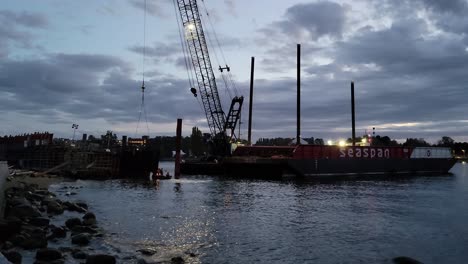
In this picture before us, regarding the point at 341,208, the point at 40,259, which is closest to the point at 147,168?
the point at 341,208

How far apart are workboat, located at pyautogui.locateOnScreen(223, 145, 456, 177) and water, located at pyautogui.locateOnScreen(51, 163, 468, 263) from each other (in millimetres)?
27070

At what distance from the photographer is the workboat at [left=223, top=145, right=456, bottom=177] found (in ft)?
209

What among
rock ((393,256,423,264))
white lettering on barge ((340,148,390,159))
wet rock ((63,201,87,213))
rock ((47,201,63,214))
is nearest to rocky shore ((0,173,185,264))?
rock ((47,201,63,214))

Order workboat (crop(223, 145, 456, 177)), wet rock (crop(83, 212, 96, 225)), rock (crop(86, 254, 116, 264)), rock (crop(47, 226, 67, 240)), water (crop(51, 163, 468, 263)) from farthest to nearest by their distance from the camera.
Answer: workboat (crop(223, 145, 456, 177)), wet rock (crop(83, 212, 96, 225)), rock (crop(47, 226, 67, 240)), water (crop(51, 163, 468, 263)), rock (crop(86, 254, 116, 264))

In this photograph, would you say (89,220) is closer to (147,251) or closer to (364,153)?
(147,251)

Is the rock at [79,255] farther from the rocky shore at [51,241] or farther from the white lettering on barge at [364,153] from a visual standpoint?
the white lettering on barge at [364,153]

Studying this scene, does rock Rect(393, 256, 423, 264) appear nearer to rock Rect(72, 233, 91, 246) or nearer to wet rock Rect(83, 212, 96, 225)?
rock Rect(72, 233, 91, 246)

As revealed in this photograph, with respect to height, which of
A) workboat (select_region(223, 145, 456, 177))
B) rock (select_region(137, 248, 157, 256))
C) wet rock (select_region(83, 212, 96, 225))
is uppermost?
workboat (select_region(223, 145, 456, 177))

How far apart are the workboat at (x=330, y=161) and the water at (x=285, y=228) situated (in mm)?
27070

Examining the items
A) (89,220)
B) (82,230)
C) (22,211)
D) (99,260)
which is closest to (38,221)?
(22,211)

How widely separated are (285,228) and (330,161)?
4636cm

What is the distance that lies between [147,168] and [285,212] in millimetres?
38335

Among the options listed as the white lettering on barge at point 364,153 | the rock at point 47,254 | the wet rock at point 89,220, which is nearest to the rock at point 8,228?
the rock at point 47,254

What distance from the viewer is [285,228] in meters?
22.2
